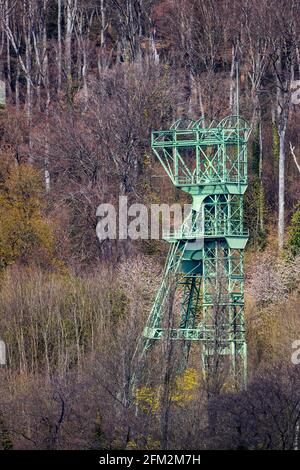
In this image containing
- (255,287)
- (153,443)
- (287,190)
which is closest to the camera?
(153,443)

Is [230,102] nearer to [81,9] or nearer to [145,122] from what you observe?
[145,122]

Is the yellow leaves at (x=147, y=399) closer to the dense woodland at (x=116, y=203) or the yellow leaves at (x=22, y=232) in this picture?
the dense woodland at (x=116, y=203)

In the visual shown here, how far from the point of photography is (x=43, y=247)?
209 ft

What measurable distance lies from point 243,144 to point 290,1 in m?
13.9

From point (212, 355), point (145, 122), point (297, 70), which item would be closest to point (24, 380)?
point (212, 355)

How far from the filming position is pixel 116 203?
64.8 metres

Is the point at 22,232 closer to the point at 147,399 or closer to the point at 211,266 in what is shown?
the point at 211,266

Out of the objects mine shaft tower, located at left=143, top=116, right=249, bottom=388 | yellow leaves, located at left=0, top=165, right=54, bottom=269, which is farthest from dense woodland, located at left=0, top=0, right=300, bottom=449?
mine shaft tower, located at left=143, top=116, right=249, bottom=388

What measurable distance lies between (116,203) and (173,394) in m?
16.3

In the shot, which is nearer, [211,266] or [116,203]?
[211,266]

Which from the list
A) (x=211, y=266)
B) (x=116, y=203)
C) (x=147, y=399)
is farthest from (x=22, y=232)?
(x=147, y=399)

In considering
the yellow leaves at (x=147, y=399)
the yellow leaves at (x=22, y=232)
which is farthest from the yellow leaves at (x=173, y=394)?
the yellow leaves at (x=22, y=232)

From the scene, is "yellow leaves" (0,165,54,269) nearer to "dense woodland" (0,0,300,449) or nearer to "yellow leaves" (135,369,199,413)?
"dense woodland" (0,0,300,449)

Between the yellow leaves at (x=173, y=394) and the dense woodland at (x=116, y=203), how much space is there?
66 millimetres
